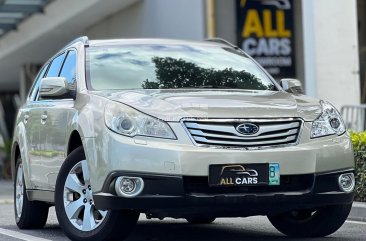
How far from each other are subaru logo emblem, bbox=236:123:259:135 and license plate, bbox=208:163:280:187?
25 cm

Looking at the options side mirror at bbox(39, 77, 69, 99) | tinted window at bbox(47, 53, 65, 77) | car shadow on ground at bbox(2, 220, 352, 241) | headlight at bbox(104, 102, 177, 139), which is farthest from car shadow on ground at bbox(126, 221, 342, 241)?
tinted window at bbox(47, 53, 65, 77)

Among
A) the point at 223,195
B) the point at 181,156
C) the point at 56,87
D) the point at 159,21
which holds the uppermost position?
the point at 159,21

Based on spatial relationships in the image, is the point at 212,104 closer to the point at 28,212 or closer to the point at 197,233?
the point at 197,233

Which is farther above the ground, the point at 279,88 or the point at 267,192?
the point at 279,88

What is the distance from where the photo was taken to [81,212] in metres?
7.01

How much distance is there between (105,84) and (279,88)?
1510 mm

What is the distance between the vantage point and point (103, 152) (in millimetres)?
6477

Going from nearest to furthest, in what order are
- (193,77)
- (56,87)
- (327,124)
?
1. (327,124)
2. (56,87)
3. (193,77)

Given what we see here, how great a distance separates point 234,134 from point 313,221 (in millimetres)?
1440

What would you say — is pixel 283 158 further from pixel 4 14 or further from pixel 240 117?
pixel 4 14

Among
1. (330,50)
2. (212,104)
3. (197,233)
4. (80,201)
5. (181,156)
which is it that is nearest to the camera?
(181,156)

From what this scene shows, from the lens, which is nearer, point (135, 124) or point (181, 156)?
point (181, 156)

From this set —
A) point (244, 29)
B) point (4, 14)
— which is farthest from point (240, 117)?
point (4, 14)

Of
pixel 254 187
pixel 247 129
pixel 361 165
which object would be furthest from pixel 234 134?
pixel 361 165
